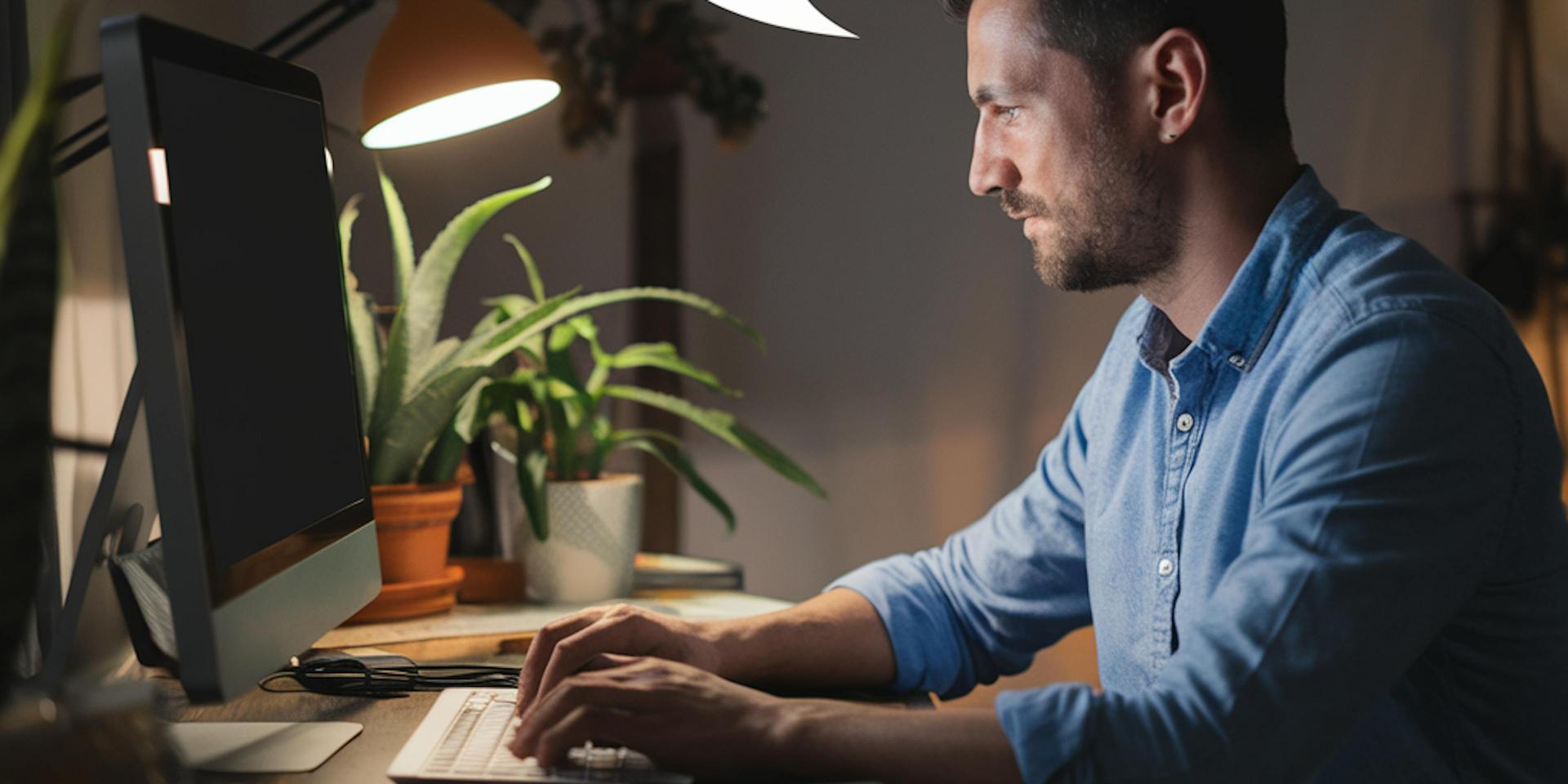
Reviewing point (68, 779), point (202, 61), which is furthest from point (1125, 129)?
point (68, 779)

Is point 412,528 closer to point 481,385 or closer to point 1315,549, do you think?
point 481,385

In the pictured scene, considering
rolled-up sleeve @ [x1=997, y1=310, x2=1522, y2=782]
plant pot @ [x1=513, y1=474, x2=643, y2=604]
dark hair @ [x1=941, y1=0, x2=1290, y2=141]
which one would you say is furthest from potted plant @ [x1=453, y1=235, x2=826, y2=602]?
rolled-up sleeve @ [x1=997, y1=310, x2=1522, y2=782]

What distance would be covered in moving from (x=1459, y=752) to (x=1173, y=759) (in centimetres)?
28

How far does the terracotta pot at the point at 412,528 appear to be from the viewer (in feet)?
4.24

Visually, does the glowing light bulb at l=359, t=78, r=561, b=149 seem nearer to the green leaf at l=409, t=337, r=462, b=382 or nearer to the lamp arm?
the lamp arm

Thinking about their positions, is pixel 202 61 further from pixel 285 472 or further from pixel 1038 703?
pixel 1038 703

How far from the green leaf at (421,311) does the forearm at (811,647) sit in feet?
1.64

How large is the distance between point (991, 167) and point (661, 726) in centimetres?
56

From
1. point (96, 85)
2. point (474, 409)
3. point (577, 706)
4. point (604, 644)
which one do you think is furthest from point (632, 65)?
point (577, 706)

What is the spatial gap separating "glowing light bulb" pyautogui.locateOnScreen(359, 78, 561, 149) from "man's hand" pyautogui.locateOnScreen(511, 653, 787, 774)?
864 millimetres

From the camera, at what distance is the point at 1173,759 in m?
0.71

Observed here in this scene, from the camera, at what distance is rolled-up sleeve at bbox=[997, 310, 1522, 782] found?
27.9 inches

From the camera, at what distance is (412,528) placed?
1301 mm

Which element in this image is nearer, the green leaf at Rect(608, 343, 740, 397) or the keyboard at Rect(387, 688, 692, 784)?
the keyboard at Rect(387, 688, 692, 784)
